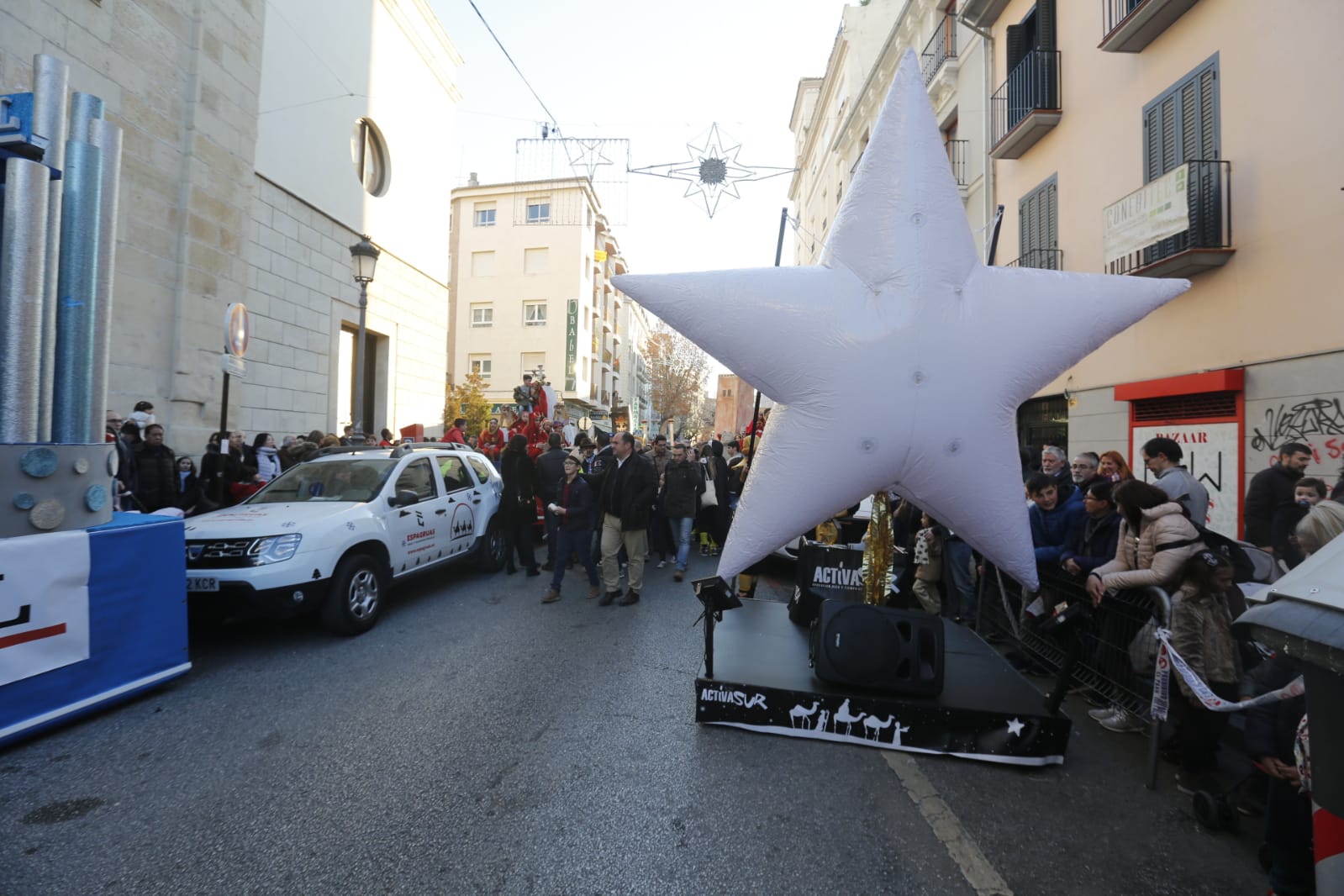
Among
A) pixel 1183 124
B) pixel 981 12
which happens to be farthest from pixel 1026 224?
pixel 981 12

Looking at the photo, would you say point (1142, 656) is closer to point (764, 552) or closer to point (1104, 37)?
point (764, 552)

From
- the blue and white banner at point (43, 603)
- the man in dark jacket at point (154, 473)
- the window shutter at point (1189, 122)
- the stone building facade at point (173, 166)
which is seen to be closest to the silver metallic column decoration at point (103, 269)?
the blue and white banner at point (43, 603)

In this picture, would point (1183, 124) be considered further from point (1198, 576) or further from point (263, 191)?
point (263, 191)

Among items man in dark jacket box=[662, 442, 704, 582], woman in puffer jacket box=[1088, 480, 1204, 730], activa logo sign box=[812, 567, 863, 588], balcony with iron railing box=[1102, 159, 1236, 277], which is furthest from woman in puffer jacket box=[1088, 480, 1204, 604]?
balcony with iron railing box=[1102, 159, 1236, 277]

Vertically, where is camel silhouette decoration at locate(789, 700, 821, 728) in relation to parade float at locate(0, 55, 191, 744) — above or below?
below

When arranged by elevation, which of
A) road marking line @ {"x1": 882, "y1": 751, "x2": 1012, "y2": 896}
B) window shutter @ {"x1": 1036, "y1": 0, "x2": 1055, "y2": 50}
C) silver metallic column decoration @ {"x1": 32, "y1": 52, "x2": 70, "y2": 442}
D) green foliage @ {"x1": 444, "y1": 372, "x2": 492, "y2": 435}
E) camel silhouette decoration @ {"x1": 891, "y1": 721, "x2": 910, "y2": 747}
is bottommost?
road marking line @ {"x1": 882, "y1": 751, "x2": 1012, "y2": 896}

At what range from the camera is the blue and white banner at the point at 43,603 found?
10.8 feet

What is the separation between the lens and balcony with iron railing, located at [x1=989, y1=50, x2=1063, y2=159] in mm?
11773

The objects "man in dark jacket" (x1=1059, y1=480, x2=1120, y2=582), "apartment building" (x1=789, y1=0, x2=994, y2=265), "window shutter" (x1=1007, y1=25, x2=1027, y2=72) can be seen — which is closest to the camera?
"man in dark jacket" (x1=1059, y1=480, x2=1120, y2=582)

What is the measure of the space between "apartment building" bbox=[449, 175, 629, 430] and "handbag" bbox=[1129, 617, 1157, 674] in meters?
33.8

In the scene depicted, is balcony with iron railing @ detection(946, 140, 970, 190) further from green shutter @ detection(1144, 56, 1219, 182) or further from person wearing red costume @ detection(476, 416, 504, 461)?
person wearing red costume @ detection(476, 416, 504, 461)

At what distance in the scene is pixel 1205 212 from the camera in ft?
26.9

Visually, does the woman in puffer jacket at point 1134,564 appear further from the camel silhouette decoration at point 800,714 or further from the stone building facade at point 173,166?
the stone building facade at point 173,166

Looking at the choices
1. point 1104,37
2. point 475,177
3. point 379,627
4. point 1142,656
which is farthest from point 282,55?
point 475,177
